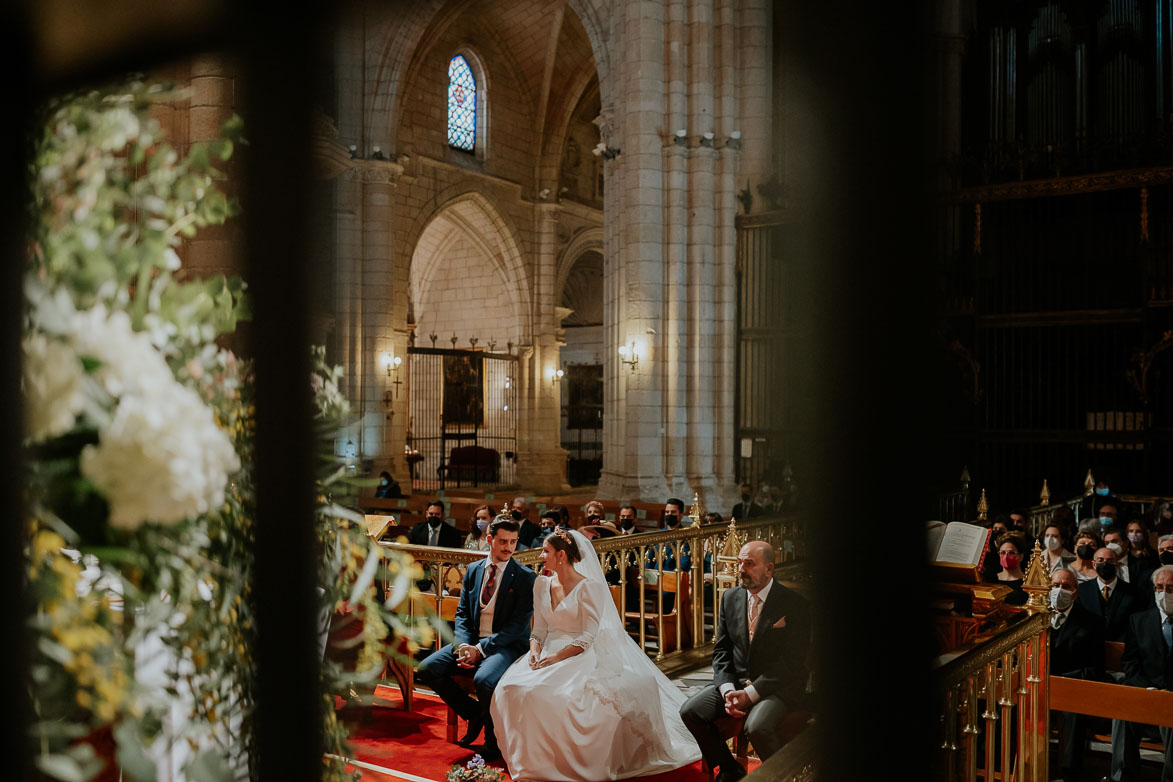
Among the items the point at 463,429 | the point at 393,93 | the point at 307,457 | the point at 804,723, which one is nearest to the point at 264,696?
the point at 307,457

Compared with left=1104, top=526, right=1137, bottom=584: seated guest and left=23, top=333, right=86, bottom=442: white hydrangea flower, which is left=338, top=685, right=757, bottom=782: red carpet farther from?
left=1104, top=526, right=1137, bottom=584: seated guest

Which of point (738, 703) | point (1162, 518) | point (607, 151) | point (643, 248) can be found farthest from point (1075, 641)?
point (607, 151)

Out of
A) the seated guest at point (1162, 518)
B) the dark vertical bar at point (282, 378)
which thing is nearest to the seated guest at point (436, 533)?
the seated guest at point (1162, 518)

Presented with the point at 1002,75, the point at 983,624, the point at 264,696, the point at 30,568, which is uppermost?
the point at 1002,75

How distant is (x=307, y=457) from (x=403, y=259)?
68.1ft

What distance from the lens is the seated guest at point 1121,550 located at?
7188mm

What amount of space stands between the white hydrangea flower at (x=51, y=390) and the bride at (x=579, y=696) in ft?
13.2

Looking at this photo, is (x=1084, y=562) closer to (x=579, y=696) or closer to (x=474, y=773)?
(x=579, y=696)

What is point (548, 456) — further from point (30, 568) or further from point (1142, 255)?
point (30, 568)

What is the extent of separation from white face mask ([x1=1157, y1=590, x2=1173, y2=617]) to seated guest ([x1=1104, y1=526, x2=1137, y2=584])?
1.61 meters

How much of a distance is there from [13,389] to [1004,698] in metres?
3.88

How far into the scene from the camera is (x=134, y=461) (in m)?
1.18

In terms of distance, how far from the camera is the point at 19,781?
1.15m

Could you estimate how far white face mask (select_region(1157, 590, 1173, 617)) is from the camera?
539cm
